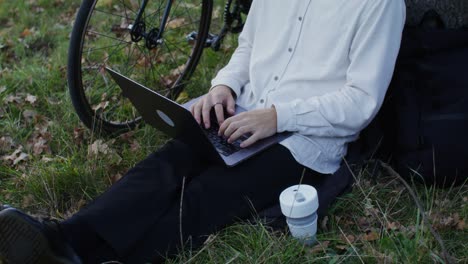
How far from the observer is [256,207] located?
228 cm

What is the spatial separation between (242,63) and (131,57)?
106cm

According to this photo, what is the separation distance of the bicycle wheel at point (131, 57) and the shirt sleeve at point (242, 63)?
0.52 metres

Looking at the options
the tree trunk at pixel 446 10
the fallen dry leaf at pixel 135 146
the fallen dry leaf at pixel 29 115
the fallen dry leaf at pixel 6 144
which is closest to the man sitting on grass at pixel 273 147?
the tree trunk at pixel 446 10

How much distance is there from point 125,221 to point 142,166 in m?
0.29

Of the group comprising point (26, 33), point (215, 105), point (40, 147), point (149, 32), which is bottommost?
point (40, 147)

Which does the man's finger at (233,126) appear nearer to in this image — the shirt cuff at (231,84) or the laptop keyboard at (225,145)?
the laptop keyboard at (225,145)

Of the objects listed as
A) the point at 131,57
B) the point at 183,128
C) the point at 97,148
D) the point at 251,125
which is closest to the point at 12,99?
the point at 131,57

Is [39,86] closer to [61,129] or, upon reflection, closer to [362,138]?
[61,129]

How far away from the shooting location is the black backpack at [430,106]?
235 centimetres

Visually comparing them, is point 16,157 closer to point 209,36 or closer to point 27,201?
point 27,201

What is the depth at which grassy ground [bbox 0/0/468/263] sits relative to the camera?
82.7 inches

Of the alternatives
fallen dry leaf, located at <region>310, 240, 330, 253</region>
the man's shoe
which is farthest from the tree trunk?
the man's shoe

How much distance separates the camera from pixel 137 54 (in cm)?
351

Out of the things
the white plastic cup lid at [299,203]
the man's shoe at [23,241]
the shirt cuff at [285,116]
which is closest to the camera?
the man's shoe at [23,241]
